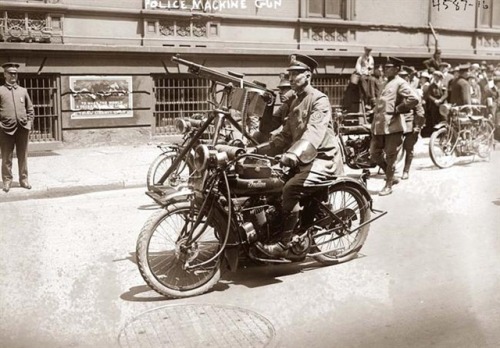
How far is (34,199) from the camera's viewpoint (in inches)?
403

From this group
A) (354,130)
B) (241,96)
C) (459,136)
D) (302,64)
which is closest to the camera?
(302,64)

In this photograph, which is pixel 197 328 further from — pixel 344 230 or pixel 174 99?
pixel 174 99

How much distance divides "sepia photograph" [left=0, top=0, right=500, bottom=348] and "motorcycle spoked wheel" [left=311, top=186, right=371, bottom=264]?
18 millimetres

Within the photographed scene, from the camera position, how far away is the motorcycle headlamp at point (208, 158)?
17.6 feet

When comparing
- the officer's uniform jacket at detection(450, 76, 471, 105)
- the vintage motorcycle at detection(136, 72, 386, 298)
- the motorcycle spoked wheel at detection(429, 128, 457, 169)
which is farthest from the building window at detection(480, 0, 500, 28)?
the vintage motorcycle at detection(136, 72, 386, 298)

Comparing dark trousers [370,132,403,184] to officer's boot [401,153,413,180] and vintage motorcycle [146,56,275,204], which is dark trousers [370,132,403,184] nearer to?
officer's boot [401,153,413,180]

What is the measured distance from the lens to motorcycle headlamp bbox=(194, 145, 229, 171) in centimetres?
537

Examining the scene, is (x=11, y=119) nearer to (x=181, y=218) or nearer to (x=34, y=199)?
(x=34, y=199)

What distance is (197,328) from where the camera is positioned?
473 cm

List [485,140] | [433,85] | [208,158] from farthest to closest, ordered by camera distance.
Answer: [433,85], [485,140], [208,158]

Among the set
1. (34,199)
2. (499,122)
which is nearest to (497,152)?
(499,122)

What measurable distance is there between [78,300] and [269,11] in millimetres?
14206

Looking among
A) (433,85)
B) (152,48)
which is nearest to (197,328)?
(152,48)

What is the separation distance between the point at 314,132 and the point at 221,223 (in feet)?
4.08
